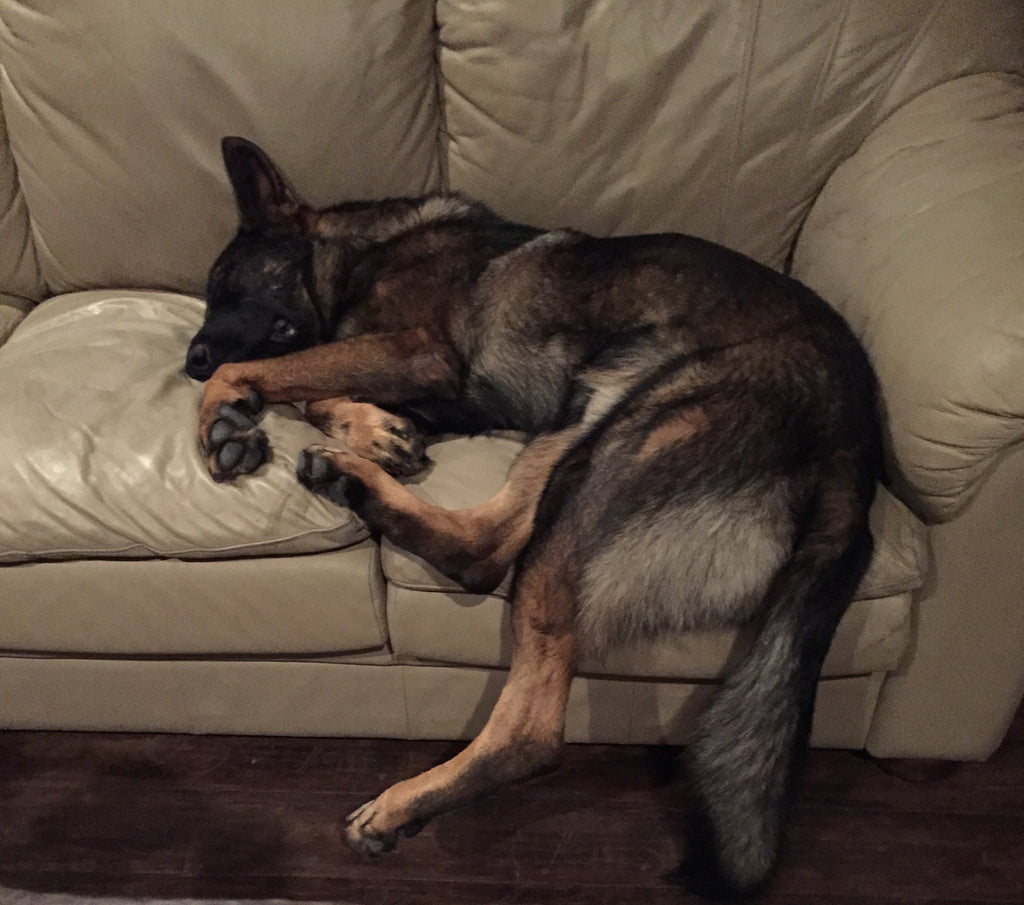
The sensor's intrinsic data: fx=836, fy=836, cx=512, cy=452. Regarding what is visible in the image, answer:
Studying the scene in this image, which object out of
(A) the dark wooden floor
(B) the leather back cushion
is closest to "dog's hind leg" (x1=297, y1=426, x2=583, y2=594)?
(A) the dark wooden floor

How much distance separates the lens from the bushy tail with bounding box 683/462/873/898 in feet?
4.09

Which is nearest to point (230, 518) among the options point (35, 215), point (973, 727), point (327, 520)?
point (327, 520)

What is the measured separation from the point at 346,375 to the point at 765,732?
104 centimetres

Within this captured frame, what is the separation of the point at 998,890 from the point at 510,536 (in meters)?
1.10

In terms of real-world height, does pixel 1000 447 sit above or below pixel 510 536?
above

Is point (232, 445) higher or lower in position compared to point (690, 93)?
lower

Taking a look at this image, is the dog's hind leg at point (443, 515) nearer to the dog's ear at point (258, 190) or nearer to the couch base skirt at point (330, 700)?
the couch base skirt at point (330, 700)

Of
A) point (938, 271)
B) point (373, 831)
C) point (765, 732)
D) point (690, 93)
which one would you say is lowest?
point (373, 831)

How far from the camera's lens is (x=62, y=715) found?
69.2 inches

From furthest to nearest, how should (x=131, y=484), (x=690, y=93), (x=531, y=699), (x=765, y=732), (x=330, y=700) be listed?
(x=690, y=93) → (x=330, y=700) → (x=131, y=484) → (x=531, y=699) → (x=765, y=732)

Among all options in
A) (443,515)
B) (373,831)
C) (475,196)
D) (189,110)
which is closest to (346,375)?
(443,515)

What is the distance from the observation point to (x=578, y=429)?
1.59 metres

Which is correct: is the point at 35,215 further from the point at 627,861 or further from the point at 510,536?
the point at 627,861

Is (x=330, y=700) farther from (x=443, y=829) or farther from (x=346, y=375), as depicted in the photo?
(x=346, y=375)
